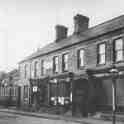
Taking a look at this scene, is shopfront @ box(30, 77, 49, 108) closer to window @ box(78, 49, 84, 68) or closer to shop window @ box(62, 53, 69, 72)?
shop window @ box(62, 53, 69, 72)

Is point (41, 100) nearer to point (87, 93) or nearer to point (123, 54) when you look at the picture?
point (87, 93)

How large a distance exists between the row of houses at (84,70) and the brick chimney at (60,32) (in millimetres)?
3954

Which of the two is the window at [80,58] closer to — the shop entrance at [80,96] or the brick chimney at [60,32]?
the shop entrance at [80,96]

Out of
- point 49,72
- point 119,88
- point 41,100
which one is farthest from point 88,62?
point 41,100

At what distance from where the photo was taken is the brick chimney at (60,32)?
95.0 ft

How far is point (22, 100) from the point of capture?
2966 cm

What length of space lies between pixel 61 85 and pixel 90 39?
19.3 feet

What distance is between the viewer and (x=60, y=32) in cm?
2916

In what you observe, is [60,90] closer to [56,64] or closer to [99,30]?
[56,64]

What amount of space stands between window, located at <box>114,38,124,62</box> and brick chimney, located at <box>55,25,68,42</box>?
1243cm

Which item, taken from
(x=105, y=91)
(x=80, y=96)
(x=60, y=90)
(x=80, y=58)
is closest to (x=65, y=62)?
Answer: (x=80, y=58)

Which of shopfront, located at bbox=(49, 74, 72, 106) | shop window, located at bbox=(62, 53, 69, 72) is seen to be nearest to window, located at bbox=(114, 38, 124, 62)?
shopfront, located at bbox=(49, 74, 72, 106)

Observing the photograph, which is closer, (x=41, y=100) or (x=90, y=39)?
(x=90, y=39)

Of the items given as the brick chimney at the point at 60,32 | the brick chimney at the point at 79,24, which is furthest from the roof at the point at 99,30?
the brick chimney at the point at 60,32
